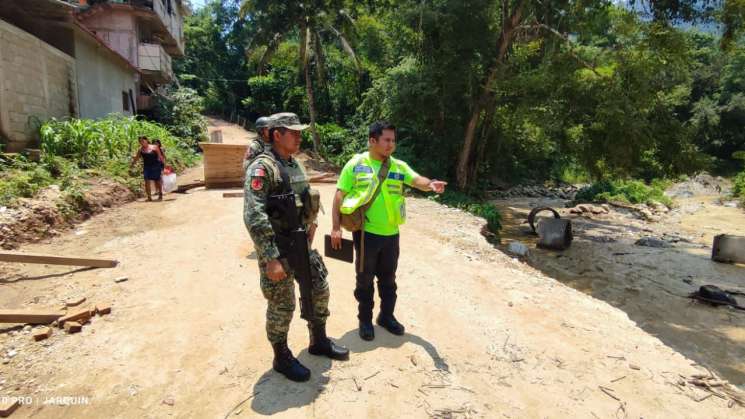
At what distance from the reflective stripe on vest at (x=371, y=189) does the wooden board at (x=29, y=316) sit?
2858 mm

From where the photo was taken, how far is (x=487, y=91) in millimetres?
14266

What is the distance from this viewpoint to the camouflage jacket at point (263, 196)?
2.52 meters

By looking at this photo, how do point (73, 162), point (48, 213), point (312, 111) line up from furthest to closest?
1. point (312, 111)
2. point (73, 162)
3. point (48, 213)

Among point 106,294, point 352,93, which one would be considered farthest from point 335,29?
point 106,294

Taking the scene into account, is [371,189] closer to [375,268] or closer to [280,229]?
[375,268]

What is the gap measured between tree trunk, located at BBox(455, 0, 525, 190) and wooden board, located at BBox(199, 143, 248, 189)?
8603mm

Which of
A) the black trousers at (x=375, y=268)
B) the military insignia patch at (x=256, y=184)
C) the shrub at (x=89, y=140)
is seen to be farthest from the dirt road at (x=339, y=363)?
the shrub at (x=89, y=140)

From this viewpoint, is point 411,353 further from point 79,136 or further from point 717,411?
point 79,136

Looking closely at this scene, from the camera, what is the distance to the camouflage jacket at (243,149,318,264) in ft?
8.25

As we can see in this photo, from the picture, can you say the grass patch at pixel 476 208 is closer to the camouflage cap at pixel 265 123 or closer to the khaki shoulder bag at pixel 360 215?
the khaki shoulder bag at pixel 360 215

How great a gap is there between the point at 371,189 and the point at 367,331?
1.27m

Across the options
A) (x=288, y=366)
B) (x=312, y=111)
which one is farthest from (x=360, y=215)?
(x=312, y=111)

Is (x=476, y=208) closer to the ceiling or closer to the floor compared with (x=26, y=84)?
closer to the floor

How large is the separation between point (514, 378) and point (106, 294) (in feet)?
13.7
